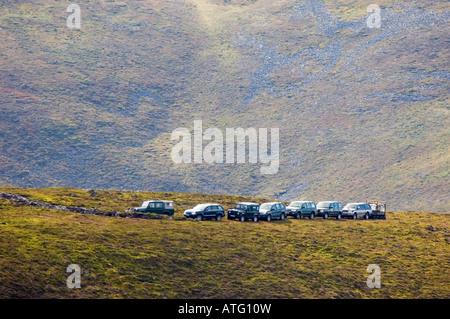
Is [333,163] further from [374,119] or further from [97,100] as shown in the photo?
[97,100]

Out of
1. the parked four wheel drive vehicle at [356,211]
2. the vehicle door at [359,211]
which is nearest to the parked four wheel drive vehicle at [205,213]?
the parked four wheel drive vehicle at [356,211]

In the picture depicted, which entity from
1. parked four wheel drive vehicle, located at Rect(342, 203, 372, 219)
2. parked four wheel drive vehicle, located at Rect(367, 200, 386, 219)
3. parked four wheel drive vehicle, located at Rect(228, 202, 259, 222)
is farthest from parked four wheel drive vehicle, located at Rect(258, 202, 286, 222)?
parked four wheel drive vehicle, located at Rect(367, 200, 386, 219)

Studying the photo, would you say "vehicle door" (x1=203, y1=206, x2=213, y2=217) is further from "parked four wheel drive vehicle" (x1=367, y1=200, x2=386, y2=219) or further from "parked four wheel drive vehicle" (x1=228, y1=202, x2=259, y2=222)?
"parked four wheel drive vehicle" (x1=367, y1=200, x2=386, y2=219)

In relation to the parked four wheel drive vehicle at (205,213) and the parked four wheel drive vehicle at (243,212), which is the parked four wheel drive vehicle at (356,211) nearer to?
the parked four wheel drive vehicle at (243,212)
